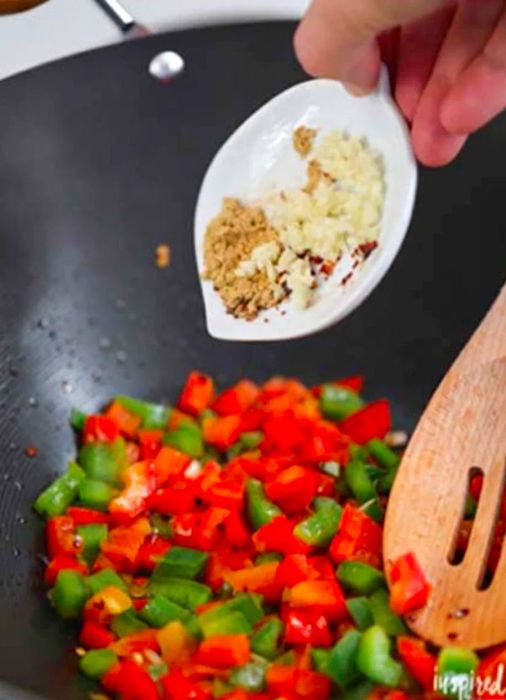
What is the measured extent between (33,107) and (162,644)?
3.23 ft

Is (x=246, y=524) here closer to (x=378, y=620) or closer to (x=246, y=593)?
(x=246, y=593)

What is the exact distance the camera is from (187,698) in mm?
1646

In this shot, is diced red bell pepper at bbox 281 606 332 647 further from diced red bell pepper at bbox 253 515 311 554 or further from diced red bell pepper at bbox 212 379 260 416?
diced red bell pepper at bbox 212 379 260 416

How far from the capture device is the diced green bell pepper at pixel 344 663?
5.52 feet

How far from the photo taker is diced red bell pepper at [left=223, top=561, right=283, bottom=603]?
184 cm

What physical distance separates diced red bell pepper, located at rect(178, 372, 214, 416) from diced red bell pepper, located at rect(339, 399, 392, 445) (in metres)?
0.27

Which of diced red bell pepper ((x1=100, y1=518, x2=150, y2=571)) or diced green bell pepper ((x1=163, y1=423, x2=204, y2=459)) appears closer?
diced red bell pepper ((x1=100, y1=518, x2=150, y2=571))

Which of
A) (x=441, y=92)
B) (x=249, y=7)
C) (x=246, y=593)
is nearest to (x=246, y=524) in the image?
(x=246, y=593)

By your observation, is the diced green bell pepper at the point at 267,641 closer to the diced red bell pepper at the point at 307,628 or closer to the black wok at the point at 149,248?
the diced red bell pepper at the point at 307,628

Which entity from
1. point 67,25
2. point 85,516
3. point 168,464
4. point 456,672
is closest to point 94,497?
point 85,516

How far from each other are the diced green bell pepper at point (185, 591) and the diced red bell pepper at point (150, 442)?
0.34 meters

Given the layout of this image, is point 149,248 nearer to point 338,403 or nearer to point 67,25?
point 338,403

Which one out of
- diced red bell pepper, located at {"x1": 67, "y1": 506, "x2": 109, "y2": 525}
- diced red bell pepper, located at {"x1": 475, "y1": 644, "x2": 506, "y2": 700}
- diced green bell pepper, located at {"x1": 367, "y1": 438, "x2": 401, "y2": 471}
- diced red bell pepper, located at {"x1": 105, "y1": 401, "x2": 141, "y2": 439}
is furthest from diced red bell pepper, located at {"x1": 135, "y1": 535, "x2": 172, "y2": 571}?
diced red bell pepper, located at {"x1": 475, "y1": 644, "x2": 506, "y2": 700}

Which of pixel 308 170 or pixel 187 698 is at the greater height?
pixel 308 170
